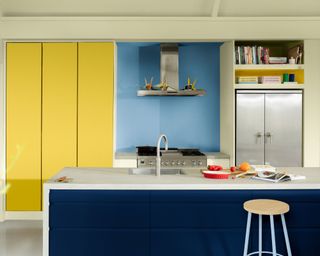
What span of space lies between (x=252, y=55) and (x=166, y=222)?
311 centimetres

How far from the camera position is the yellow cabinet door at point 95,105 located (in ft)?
18.0

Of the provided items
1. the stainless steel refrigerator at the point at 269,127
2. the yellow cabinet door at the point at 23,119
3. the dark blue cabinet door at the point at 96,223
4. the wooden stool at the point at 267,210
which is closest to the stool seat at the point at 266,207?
the wooden stool at the point at 267,210

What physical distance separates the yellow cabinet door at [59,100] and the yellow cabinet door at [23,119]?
0.10m

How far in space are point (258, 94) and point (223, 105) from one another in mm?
616

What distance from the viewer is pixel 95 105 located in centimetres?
548

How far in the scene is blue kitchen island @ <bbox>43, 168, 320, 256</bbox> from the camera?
3146 mm

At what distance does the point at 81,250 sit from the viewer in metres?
3.15

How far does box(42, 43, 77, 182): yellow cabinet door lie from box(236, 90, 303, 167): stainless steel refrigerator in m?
2.21

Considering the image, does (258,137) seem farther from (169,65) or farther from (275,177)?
(275,177)

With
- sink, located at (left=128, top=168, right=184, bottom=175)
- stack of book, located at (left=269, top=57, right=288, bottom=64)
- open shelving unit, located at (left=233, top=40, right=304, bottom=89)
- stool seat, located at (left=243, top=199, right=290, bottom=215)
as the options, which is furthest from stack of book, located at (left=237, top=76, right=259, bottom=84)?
stool seat, located at (left=243, top=199, right=290, bottom=215)

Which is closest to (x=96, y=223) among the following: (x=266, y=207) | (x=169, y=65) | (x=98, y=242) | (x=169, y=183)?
(x=98, y=242)
